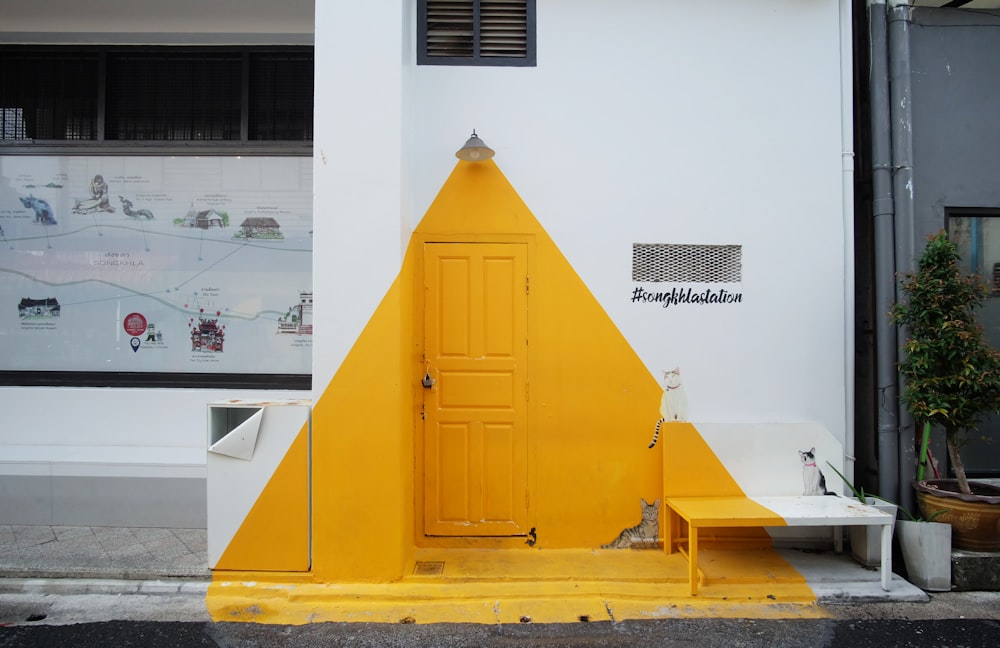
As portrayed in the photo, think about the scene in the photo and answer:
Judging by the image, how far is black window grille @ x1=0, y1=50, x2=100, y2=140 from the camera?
18.4ft

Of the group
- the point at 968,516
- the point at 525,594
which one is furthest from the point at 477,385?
the point at 968,516

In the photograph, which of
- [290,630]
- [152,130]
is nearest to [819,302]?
[290,630]

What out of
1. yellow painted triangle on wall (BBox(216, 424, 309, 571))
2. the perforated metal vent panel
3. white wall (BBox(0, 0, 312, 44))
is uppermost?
white wall (BBox(0, 0, 312, 44))

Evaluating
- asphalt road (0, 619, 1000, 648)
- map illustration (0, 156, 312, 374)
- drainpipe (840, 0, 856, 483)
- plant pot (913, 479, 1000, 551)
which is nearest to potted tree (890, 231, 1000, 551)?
plant pot (913, 479, 1000, 551)

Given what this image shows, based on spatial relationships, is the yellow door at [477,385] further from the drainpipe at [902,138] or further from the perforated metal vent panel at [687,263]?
the drainpipe at [902,138]

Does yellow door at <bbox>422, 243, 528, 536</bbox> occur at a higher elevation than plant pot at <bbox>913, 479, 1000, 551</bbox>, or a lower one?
higher

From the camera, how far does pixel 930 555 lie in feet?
13.9

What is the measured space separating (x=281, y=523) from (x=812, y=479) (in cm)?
390

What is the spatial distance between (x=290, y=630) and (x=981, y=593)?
181 inches

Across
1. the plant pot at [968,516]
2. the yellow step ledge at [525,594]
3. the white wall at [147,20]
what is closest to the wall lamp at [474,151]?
the white wall at [147,20]

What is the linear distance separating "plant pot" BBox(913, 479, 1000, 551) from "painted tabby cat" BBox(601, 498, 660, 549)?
189cm

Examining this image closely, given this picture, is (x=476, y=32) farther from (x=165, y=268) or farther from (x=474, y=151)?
(x=165, y=268)

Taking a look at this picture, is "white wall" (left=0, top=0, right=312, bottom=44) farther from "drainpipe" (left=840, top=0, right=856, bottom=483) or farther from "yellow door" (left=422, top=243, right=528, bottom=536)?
"drainpipe" (left=840, top=0, right=856, bottom=483)

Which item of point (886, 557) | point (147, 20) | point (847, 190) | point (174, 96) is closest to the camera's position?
point (886, 557)
